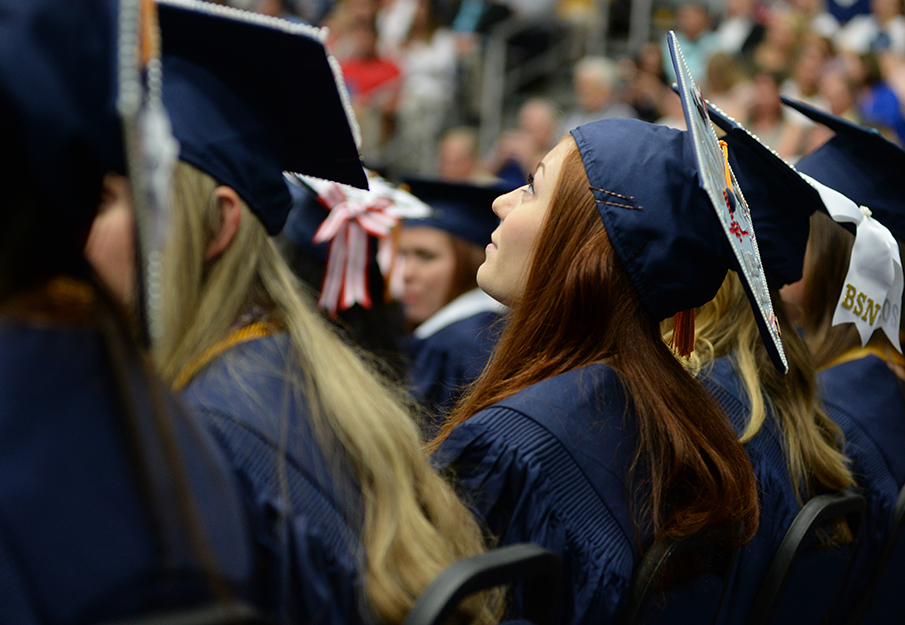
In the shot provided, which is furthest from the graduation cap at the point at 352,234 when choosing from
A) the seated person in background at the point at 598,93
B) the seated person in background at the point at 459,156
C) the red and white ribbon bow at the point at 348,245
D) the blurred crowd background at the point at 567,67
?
the seated person in background at the point at 598,93

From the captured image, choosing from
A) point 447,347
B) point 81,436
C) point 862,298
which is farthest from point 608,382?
point 447,347

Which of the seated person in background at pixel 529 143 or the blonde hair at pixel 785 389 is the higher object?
the blonde hair at pixel 785 389

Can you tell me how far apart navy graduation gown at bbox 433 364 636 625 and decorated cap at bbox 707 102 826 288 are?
0.71 meters

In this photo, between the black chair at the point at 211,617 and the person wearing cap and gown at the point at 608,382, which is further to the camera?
the person wearing cap and gown at the point at 608,382

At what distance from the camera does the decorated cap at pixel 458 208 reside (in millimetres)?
3998

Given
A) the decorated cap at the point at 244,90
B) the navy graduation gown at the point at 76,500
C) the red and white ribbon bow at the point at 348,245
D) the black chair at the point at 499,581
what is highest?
the decorated cap at the point at 244,90

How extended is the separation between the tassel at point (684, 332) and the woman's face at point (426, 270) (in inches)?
88.3

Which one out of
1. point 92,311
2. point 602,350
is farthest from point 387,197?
point 92,311

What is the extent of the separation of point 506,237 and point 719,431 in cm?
59

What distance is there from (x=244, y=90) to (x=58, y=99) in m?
0.57

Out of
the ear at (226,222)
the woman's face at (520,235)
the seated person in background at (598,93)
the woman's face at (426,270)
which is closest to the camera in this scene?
the ear at (226,222)

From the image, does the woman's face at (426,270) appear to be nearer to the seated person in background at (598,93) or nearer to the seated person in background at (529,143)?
the seated person in background at (529,143)

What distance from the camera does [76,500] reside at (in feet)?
3.14

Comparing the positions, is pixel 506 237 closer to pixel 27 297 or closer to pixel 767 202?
pixel 767 202
